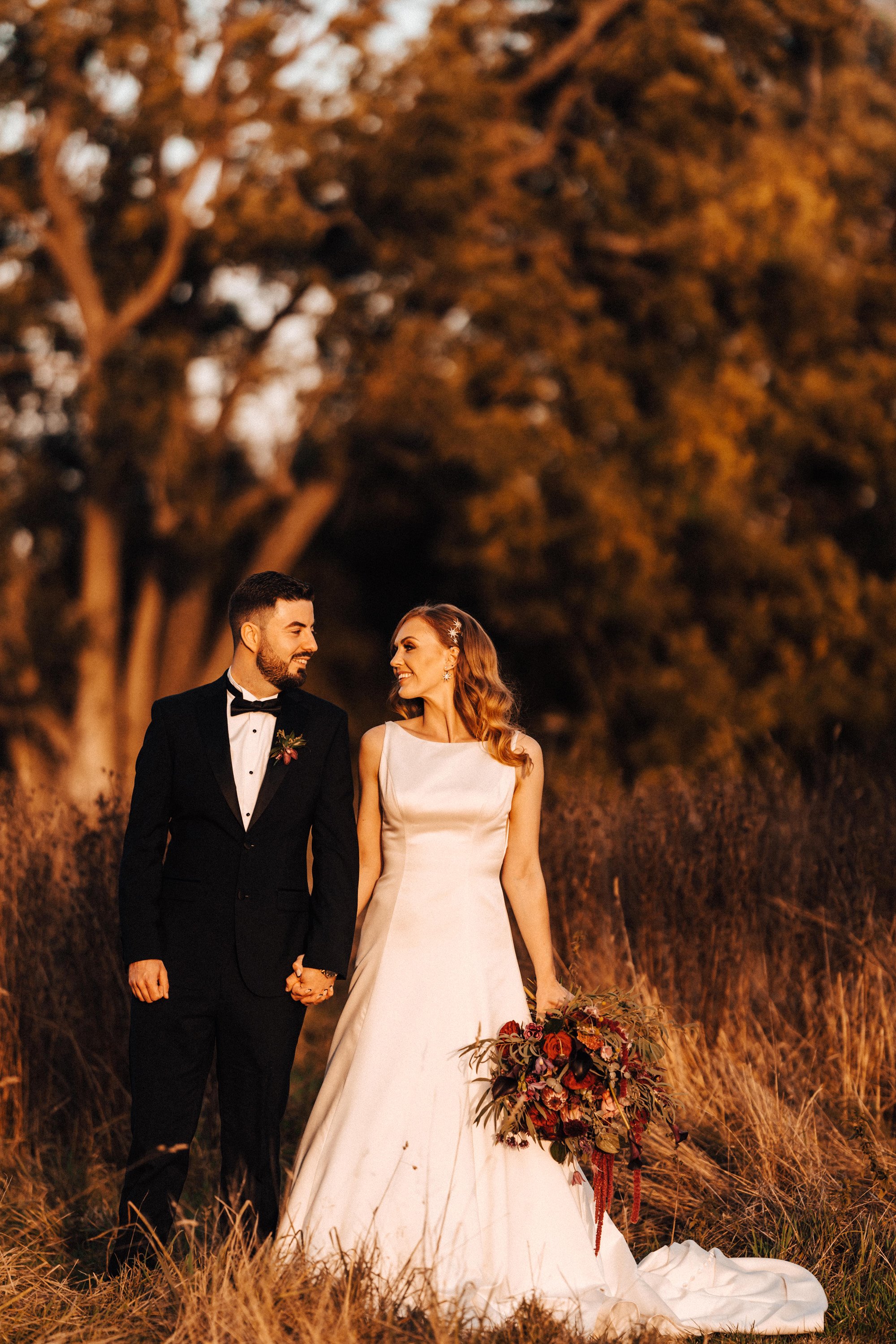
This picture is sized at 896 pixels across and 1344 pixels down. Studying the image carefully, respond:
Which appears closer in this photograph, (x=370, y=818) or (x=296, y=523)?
(x=370, y=818)

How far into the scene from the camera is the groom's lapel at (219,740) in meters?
4.25

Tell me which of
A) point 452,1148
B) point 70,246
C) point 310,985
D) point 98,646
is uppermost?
point 70,246

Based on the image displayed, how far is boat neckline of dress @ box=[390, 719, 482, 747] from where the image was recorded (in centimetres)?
448

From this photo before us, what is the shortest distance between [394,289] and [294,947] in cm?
1245

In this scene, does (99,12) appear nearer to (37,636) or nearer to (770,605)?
(37,636)

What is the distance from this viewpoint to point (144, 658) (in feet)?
56.2

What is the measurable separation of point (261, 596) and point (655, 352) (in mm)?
11932

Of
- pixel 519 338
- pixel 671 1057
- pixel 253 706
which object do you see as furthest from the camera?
pixel 519 338

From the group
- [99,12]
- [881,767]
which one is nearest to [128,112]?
Answer: [99,12]

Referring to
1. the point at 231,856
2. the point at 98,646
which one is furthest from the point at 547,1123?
the point at 98,646

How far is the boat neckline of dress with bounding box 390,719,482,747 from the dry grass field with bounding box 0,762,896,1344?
1529mm

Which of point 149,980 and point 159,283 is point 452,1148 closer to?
point 149,980

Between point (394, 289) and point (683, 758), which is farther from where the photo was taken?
point (394, 289)

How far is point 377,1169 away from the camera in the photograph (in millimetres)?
4098
